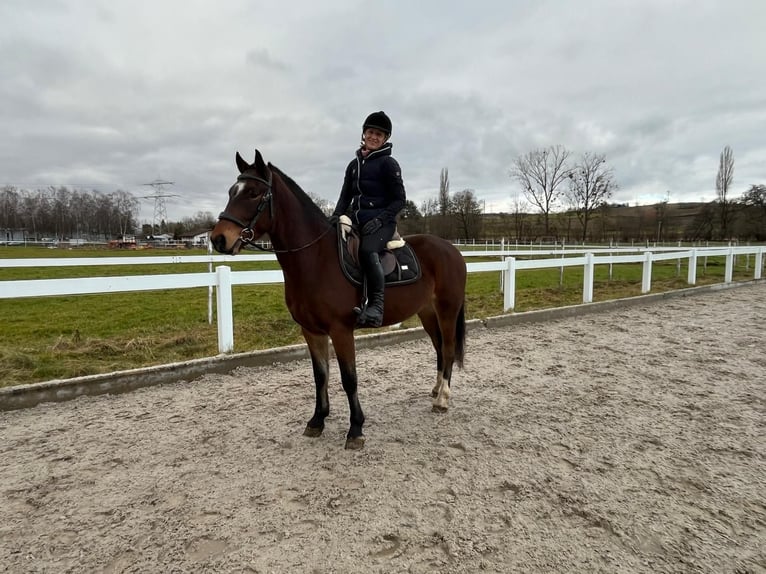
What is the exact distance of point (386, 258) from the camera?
353cm

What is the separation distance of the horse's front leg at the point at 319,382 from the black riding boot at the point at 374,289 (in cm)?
41

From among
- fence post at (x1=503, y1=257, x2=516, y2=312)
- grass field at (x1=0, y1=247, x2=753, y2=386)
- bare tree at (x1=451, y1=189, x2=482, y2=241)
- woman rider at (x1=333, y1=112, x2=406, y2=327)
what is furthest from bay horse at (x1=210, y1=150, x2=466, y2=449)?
bare tree at (x1=451, y1=189, x2=482, y2=241)

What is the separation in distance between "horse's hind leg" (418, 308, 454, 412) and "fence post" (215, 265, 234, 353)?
2494mm

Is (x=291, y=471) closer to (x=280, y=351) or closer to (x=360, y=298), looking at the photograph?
(x=360, y=298)

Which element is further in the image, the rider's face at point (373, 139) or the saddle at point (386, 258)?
the rider's face at point (373, 139)

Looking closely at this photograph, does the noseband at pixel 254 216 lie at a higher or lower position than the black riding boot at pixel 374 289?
higher

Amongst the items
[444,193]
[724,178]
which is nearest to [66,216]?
[444,193]

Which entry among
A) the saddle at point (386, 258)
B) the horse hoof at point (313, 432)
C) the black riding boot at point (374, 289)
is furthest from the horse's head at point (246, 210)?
the horse hoof at point (313, 432)

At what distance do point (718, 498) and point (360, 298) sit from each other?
2654 mm

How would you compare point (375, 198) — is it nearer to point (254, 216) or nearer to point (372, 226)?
point (372, 226)

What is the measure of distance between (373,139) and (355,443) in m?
2.52

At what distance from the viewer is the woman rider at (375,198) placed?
3.33 meters

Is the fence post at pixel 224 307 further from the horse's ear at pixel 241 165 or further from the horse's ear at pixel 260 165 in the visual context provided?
the horse's ear at pixel 260 165

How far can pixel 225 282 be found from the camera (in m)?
5.06
